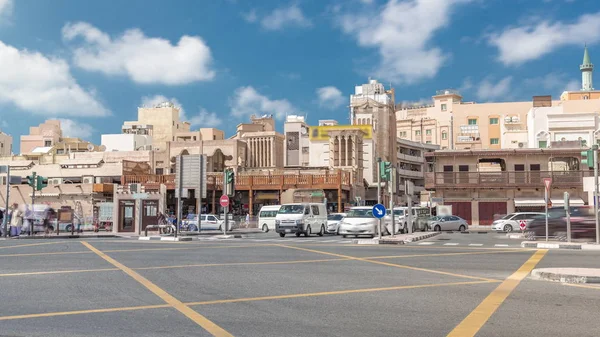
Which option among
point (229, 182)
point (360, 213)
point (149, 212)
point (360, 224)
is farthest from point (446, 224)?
point (149, 212)

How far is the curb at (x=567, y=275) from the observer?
12141 mm

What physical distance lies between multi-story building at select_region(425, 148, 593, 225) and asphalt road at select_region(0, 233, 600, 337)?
39365 millimetres

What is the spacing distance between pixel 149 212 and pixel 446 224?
21.0 m

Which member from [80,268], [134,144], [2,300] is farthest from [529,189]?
[134,144]

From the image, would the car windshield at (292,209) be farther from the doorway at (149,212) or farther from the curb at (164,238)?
the doorway at (149,212)

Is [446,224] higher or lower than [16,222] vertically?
lower

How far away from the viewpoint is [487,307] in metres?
9.14

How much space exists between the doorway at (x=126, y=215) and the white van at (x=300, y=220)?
10421 mm

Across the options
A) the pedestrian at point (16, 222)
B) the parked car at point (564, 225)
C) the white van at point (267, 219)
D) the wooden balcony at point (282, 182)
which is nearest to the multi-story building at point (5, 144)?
the wooden balcony at point (282, 182)

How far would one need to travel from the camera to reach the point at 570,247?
23484 mm

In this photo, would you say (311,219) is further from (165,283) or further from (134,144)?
(134,144)

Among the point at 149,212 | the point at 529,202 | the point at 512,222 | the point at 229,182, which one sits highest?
the point at 229,182

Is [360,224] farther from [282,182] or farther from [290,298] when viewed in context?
[282,182]

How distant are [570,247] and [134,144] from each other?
A: 86.7 m
